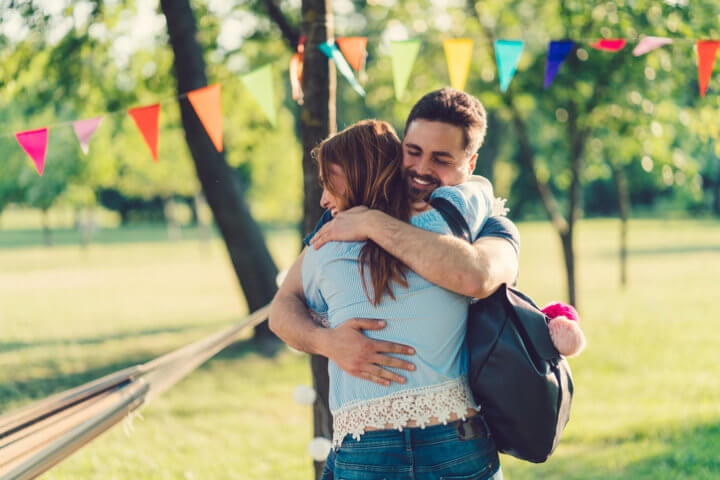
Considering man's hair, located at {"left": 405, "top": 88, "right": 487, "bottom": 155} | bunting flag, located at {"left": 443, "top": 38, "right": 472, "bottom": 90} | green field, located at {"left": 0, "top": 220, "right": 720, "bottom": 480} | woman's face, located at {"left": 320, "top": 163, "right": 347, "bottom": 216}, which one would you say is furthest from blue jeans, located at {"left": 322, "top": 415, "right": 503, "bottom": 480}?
bunting flag, located at {"left": 443, "top": 38, "right": 472, "bottom": 90}

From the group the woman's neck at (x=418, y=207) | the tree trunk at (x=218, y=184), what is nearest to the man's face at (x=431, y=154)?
the woman's neck at (x=418, y=207)

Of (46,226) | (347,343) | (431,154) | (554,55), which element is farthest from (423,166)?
(46,226)

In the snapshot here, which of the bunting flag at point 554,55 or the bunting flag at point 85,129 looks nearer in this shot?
the bunting flag at point 85,129

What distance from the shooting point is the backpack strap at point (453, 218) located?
1.50 m

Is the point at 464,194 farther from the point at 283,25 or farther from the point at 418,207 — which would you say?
the point at 283,25

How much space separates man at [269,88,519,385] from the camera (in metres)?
1.44

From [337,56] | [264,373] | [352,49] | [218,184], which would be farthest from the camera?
[218,184]

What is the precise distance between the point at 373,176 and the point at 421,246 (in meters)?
0.22

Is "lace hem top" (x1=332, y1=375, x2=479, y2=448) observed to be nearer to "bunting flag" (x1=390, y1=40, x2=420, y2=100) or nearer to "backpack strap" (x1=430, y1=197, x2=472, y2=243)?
"backpack strap" (x1=430, y1=197, x2=472, y2=243)

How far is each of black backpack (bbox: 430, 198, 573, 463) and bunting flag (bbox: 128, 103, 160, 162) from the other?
2894 millimetres

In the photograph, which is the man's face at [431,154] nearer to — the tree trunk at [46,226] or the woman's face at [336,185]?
the woman's face at [336,185]

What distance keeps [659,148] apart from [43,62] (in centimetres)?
762

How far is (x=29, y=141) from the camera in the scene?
3.70 meters

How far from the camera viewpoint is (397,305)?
149 cm
